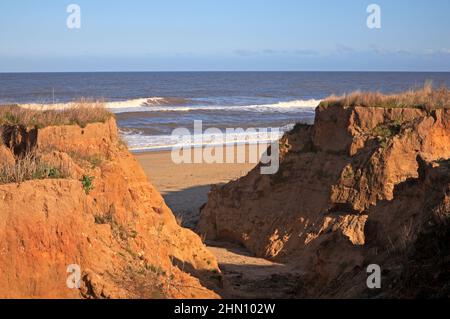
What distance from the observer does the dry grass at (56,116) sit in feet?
41.1

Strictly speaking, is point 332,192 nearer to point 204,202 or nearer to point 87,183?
point 87,183

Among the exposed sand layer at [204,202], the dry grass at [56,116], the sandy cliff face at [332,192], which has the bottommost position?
the exposed sand layer at [204,202]

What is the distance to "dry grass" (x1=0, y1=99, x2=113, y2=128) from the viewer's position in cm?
1254

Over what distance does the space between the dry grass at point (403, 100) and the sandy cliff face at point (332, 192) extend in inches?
10.5

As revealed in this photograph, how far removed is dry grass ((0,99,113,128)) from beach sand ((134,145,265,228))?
6.88m

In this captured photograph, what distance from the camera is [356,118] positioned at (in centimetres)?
1627

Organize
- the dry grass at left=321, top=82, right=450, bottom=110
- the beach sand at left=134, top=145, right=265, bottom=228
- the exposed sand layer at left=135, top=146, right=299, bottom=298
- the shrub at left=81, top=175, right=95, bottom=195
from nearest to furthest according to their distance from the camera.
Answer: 1. the shrub at left=81, top=175, right=95, bottom=195
2. the exposed sand layer at left=135, top=146, right=299, bottom=298
3. the dry grass at left=321, top=82, right=450, bottom=110
4. the beach sand at left=134, top=145, right=265, bottom=228

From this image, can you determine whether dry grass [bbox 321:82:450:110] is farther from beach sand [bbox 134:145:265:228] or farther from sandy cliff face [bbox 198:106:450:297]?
beach sand [bbox 134:145:265:228]

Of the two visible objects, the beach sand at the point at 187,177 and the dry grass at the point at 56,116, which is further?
the beach sand at the point at 187,177

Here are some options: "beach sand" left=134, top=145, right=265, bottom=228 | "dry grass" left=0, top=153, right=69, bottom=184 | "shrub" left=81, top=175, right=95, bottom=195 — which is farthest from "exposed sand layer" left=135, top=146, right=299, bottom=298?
"dry grass" left=0, top=153, right=69, bottom=184

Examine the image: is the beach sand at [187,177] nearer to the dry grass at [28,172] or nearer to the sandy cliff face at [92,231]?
the sandy cliff face at [92,231]

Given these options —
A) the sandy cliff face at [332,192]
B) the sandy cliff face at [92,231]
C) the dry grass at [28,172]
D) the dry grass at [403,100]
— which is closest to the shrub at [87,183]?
the sandy cliff face at [92,231]

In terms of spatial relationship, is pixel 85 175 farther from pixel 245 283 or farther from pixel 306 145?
pixel 306 145
